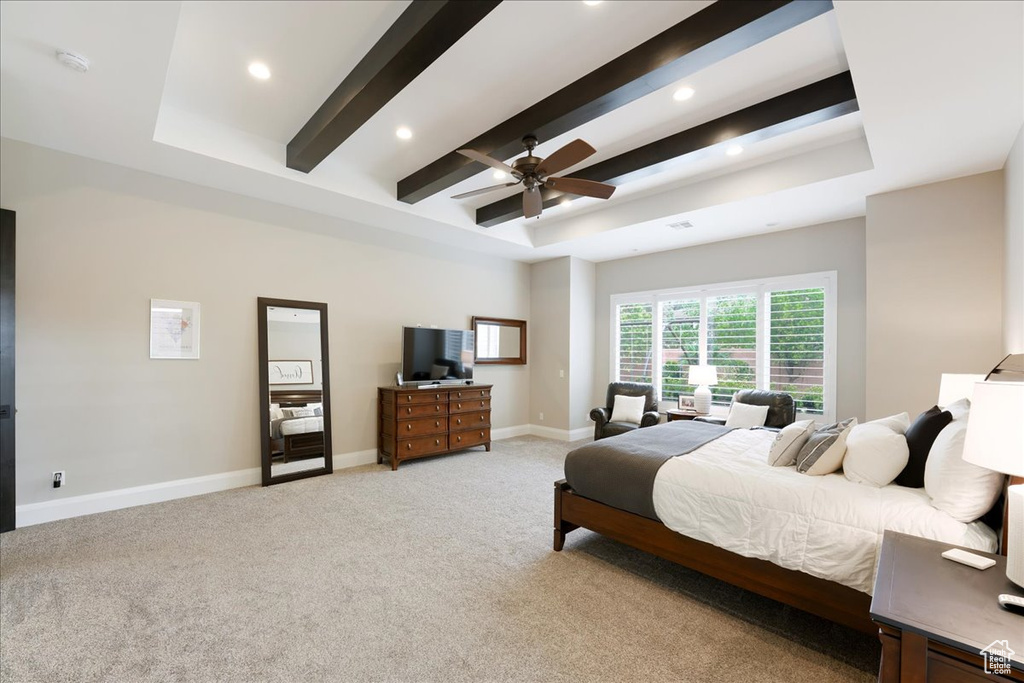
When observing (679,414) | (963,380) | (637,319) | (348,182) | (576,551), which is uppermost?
(348,182)

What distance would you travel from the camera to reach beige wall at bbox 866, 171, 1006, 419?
353 centimetres

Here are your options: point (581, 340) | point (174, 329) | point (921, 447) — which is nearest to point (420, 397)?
point (174, 329)

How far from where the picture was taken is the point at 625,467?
278 centimetres

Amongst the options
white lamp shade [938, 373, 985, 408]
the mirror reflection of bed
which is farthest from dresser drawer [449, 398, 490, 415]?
white lamp shade [938, 373, 985, 408]

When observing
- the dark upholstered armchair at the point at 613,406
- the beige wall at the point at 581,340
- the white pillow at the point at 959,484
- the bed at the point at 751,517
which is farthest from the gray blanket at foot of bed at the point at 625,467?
the beige wall at the point at 581,340

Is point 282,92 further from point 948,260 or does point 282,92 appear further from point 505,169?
point 948,260

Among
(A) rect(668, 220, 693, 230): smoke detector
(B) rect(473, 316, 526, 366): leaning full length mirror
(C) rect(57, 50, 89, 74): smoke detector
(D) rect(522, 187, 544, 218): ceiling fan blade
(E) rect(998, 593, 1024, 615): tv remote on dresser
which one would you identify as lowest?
(E) rect(998, 593, 1024, 615): tv remote on dresser

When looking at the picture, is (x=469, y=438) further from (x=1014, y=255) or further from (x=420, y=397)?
(x=1014, y=255)

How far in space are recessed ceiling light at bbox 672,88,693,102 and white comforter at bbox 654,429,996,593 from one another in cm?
253

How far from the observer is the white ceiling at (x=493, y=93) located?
2.20m

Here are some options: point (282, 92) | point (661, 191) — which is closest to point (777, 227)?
point (661, 191)

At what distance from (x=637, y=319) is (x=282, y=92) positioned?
5.30 meters

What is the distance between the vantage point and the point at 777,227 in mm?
5234

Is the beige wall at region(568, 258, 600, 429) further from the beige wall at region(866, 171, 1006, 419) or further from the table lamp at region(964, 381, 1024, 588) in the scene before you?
the table lamp at region(964, 381, 1024, 588)
